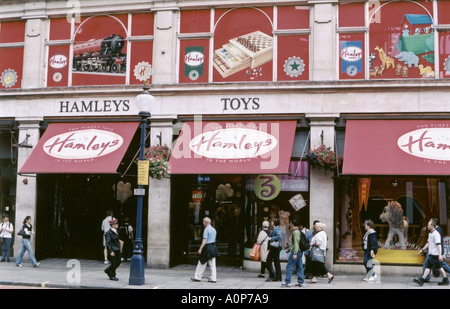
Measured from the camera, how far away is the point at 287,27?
17.8 m

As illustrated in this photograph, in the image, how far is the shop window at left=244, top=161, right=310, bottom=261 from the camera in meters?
17.1

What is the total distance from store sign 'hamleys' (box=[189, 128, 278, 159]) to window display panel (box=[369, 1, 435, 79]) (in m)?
4.38

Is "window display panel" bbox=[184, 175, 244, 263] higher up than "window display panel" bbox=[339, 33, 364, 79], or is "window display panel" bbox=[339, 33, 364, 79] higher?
"window display panel" bbox=[339, 33, 364, 79]

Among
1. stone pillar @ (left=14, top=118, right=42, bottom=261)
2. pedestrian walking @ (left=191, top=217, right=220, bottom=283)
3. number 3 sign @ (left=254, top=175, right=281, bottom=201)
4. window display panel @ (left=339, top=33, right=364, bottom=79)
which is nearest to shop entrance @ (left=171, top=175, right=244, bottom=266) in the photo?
number 3 sign @ (left=254, top=175, right=281, bottom=201)

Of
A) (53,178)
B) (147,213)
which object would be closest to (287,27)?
(147,213)

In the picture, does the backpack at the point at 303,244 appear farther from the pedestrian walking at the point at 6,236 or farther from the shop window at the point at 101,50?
the pedestrian walking at the point at 6,236

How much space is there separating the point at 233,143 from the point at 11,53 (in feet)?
32.7

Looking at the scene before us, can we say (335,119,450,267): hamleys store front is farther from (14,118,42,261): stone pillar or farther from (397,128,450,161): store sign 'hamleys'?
(14,118,42,261): stone pillar

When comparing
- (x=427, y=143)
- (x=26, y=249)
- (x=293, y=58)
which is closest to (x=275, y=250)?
(x=427, y=143)

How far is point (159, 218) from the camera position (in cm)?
1766

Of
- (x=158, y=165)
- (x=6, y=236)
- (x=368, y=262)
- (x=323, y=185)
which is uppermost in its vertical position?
(x=158, y=165)

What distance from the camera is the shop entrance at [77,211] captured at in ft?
63.3

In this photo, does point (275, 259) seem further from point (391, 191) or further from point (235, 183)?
point (391, 191)

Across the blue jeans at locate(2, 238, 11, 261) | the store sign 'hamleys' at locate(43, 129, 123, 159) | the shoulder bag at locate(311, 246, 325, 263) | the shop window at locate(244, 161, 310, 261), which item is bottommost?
the blue jeans at locate(2, 238, 11, 261)
